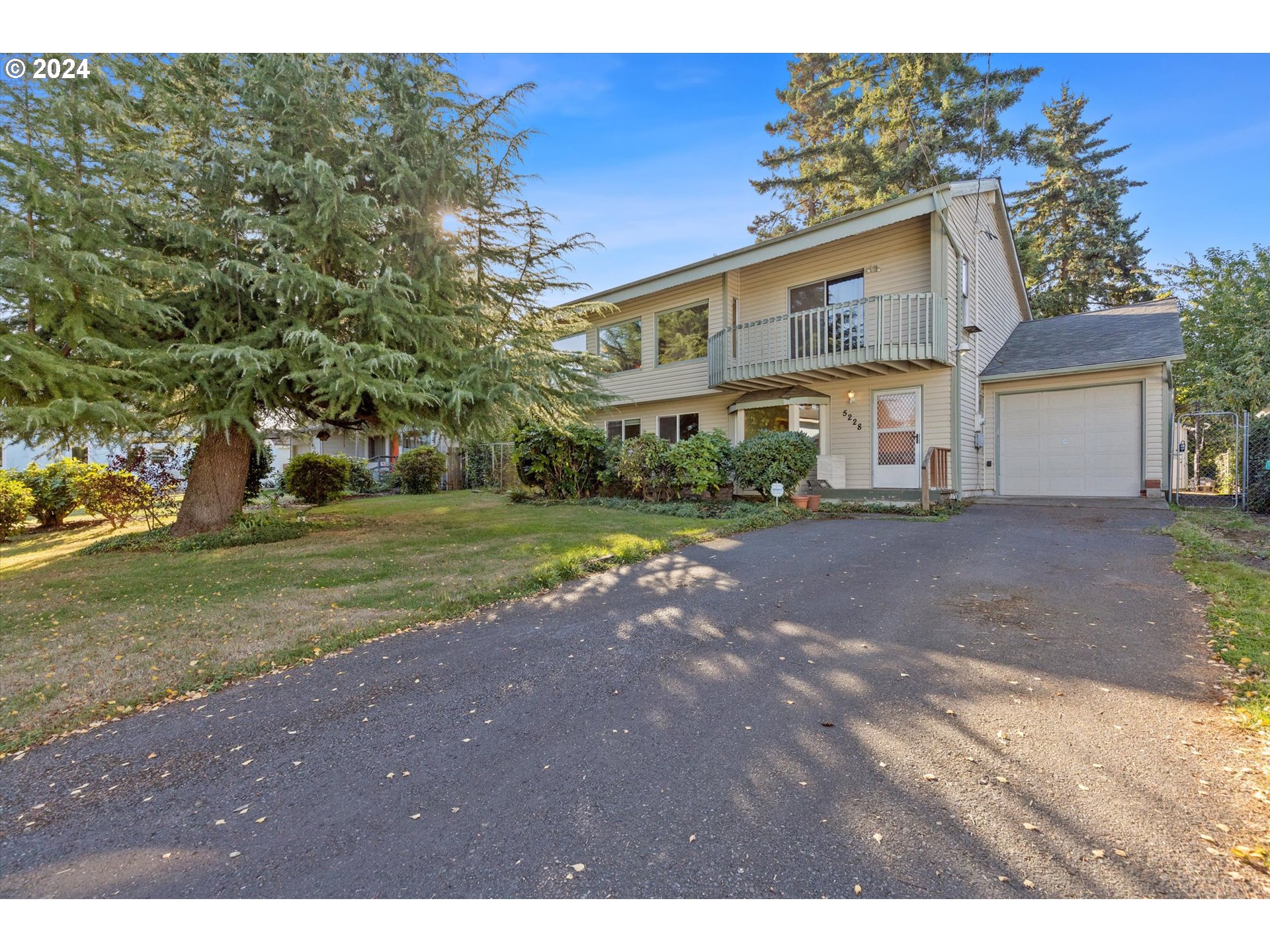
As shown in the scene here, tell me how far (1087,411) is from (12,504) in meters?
21.4

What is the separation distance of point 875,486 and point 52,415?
12.9m

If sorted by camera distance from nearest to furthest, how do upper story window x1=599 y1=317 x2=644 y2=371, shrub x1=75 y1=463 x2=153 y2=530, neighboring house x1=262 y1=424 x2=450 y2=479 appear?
1. shrub x1=75 y1=463 x2=153 y2=530
2. neighboring house x1=262 y1=424 x2=450 y2=479
3. upper story window x1=599 y1=317 x2=644 y2=371

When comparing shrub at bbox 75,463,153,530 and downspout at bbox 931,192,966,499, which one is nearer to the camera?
shrub at bbox 75,463,153,530

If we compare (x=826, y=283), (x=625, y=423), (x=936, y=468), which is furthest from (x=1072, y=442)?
(x=625, y=423)

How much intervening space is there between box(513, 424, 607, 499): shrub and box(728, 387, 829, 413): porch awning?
3.55 meters

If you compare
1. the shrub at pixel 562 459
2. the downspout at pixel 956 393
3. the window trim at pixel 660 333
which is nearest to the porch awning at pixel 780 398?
the window trim at pixel 660 333

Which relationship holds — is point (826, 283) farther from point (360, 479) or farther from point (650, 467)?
point (360, 479)

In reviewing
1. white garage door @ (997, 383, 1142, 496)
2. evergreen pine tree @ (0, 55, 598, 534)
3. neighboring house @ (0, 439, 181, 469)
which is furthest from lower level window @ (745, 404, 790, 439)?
neighboring house @ (0, 439, 181, 469)

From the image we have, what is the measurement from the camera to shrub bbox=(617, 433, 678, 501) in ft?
38.7

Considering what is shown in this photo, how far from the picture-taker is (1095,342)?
12508 mm

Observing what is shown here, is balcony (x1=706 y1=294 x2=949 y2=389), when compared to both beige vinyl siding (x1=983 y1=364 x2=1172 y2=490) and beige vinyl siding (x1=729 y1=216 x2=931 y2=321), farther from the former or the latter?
beige vinyl siding (x1=983 y1=364 x2=1172 y2=490)

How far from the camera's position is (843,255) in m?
12.2
